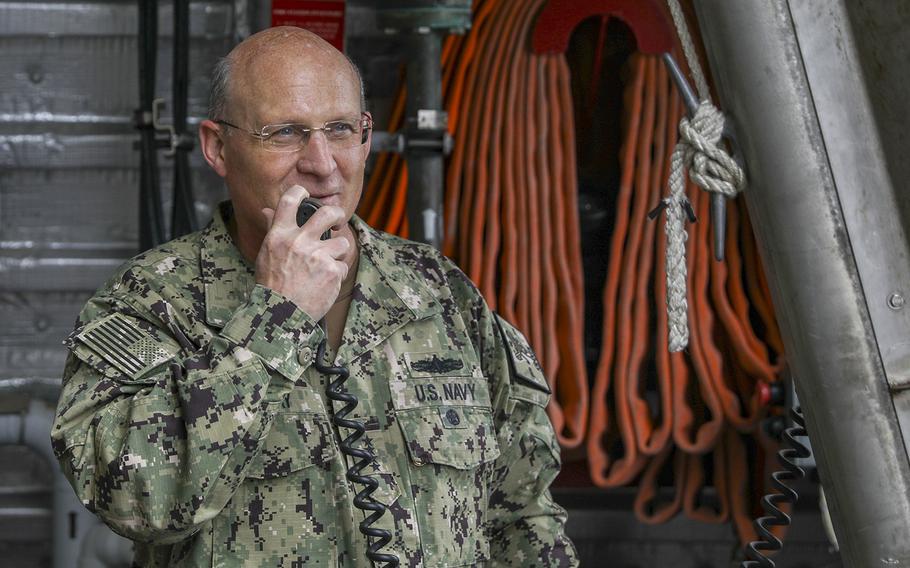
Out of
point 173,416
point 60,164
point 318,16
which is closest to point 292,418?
point 173,416

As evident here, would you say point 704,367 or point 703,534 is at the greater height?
point 704,367

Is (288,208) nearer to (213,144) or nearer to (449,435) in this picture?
(213,144)

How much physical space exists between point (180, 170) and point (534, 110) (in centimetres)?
106

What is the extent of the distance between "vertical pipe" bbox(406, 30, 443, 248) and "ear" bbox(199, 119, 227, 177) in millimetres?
1166

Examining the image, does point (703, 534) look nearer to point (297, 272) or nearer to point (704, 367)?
point (704, 367)

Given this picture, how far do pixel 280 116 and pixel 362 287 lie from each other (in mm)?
404

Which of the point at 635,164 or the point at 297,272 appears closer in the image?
the point at 297,272

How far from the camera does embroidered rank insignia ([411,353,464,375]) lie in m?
2.53

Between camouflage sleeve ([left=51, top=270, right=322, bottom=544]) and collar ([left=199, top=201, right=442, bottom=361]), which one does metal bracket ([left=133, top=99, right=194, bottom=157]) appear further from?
camouflage sleeve ([left=51, top=270, right=322, bottom=544])

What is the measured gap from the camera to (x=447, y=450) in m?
2.47

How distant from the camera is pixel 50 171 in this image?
386cm

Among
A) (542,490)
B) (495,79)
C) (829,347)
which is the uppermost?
(495,79)

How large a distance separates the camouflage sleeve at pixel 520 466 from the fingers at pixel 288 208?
628 millimetres

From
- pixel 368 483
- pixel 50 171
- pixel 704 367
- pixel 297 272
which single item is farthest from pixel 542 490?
pixel 50 171
